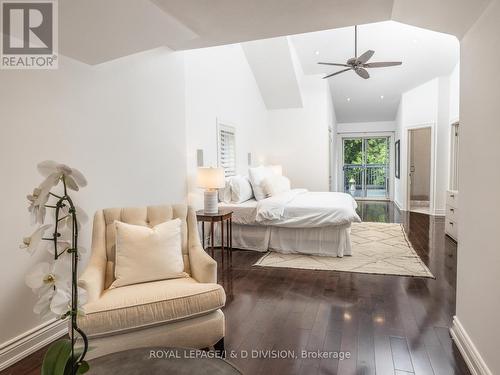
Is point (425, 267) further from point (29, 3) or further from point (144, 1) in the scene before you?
point (29, 3)

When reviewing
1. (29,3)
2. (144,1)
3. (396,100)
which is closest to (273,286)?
(144,1)

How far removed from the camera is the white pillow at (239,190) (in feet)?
15.5

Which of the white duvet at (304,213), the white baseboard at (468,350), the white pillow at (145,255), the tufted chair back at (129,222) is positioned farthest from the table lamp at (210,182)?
the white baseboard at (468,350)

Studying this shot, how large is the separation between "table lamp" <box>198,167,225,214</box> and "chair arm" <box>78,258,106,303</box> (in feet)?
6.04

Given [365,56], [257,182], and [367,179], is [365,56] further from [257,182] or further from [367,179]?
[367,179]

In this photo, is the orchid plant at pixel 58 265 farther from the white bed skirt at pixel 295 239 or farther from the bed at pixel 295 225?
the white bed skirt at pixel 295 239

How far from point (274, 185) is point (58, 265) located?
454 centimetres

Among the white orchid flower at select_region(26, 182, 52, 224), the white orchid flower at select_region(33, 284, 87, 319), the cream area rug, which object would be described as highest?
the white orchid flower at select_region(26, 182, 52, 224)

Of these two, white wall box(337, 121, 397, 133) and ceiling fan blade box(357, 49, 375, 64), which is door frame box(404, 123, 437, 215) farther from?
ceiling fan blade box(357, 49, 375, 64)

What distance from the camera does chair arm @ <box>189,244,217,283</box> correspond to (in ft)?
7.00

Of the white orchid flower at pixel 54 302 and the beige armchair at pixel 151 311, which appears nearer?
the white orchid flower at pixel 54 302

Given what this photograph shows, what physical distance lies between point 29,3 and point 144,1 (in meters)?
0.67

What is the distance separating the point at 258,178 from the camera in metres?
5.14

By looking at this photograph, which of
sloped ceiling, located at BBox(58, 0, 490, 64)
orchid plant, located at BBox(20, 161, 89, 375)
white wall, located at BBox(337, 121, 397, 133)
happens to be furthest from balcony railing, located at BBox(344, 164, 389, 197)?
orchid plant, located at BBox(20, 161, 89, 375)
